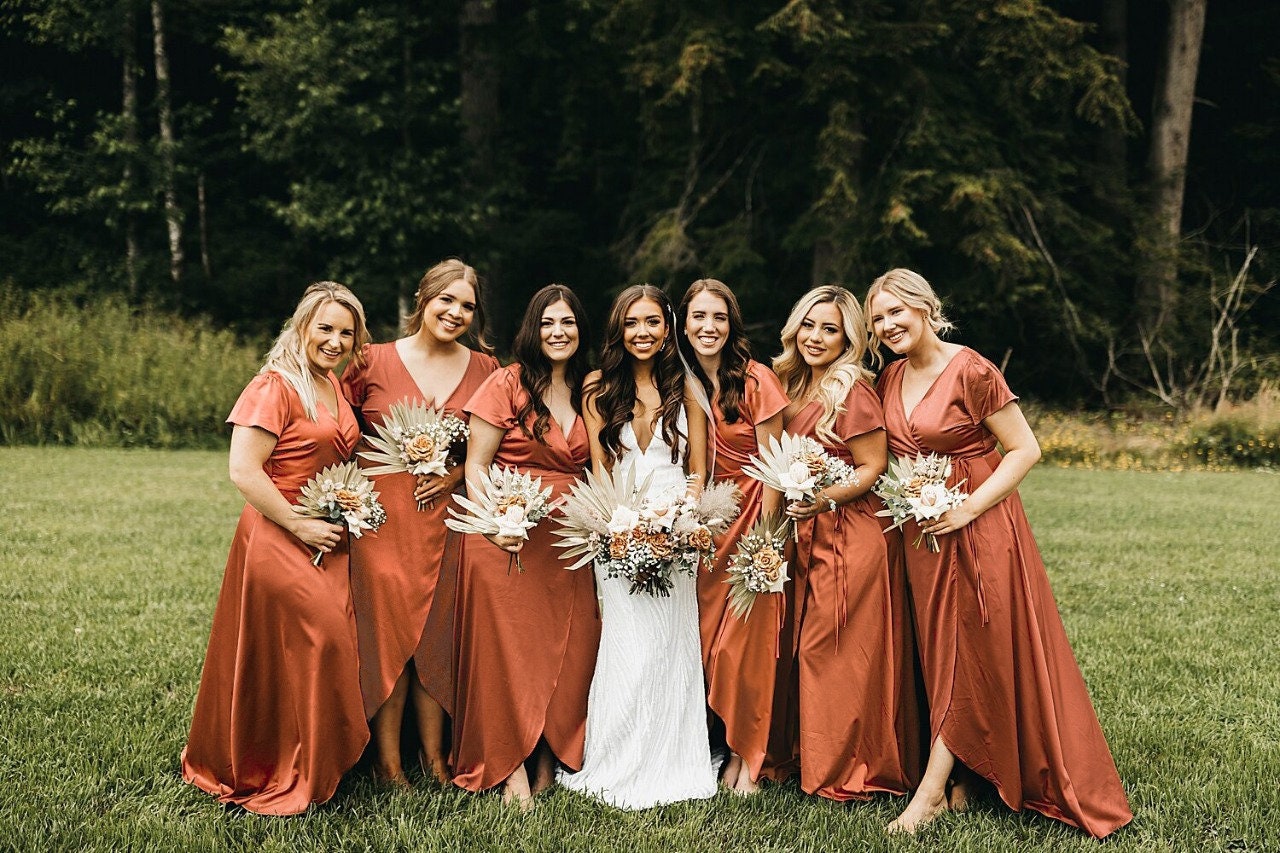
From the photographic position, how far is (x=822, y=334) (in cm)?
506

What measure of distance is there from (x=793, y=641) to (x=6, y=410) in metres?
15.9

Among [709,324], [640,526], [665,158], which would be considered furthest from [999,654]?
[665,158]

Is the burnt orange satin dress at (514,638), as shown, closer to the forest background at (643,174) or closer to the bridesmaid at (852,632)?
the bridesmaid at (852,632)

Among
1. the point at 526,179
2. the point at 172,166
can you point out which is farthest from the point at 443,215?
the point at 172,166

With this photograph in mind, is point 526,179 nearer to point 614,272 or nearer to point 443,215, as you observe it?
point 614,272

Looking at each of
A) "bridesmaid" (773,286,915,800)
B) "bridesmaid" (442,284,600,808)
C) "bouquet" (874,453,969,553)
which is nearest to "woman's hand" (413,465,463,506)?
"bridesmaid" (442,284,600,808)

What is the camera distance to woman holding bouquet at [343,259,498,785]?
192 inches

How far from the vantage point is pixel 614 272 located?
26.9 m

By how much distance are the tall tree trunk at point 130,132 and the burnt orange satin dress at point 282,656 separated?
74.3ft

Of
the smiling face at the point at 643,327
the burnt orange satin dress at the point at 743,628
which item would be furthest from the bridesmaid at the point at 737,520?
the smiling face at the point at 643,327

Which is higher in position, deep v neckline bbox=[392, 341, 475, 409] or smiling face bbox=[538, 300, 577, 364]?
smiling face bbox=[538, 300, 577, 364]

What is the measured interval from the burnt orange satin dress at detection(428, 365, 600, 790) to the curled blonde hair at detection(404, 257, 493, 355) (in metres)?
0.51

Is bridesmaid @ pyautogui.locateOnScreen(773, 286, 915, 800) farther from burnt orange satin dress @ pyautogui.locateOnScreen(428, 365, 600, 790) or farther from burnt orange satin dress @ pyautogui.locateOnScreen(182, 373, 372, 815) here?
burnt orange satin dress @ pyautogui.locateOnScreen(182, 373, 372, 815)

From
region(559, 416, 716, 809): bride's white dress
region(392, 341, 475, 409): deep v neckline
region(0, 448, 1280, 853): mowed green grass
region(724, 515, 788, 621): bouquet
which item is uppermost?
region(392, 341, 475, 409): deep v neckline
